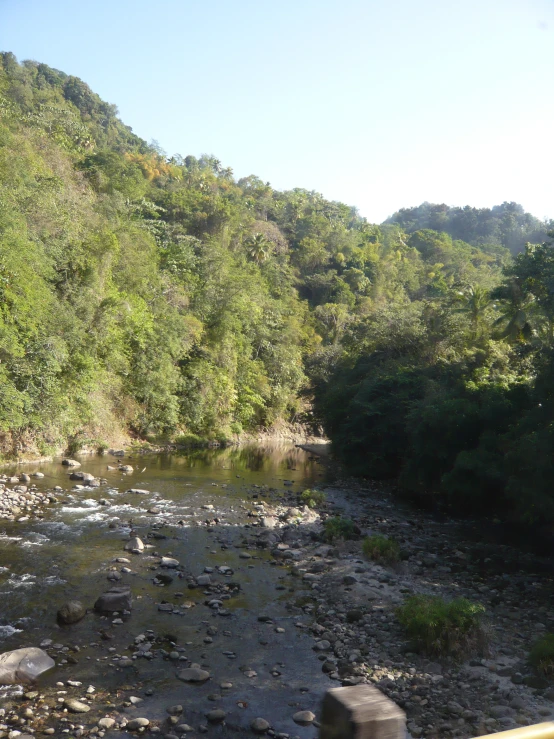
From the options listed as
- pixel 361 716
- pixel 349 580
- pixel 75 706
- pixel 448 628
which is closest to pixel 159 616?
pixel 75 706

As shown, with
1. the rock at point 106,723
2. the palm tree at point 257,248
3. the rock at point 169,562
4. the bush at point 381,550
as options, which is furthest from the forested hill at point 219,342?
the rock at point 106,723

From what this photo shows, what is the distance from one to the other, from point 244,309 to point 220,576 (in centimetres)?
3424

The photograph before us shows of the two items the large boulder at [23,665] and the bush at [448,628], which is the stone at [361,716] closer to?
the large boulder at [23,665]

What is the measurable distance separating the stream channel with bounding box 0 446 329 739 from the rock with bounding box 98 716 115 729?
0.31 feet

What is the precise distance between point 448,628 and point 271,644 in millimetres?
2857

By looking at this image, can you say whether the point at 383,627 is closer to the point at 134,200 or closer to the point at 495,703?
the point at 495,703

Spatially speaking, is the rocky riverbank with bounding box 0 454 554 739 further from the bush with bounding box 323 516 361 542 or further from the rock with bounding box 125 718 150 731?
the bush with bounding box 323 516 361 542

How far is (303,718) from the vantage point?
675cm

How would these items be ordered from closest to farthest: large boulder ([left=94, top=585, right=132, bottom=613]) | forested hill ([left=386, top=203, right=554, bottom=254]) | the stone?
the stone < large boulder ([left=94, top=585, right=132, bottom=613]) < forested hill ([left=386, top=203, right=554, bottom=254])

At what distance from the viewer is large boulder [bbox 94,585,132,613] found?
9.34 m

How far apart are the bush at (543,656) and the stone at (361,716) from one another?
24.0 feet

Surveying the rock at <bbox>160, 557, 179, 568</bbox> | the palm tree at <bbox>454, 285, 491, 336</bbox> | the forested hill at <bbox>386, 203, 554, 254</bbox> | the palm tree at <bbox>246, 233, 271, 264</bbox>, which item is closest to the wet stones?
the rock at <bbox>160, 557, 179, 568</bbox>

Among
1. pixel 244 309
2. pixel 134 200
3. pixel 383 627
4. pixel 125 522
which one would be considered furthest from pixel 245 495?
pixel 134 200

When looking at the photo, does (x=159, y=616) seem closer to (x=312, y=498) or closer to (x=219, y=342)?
(x=312, y=498)
